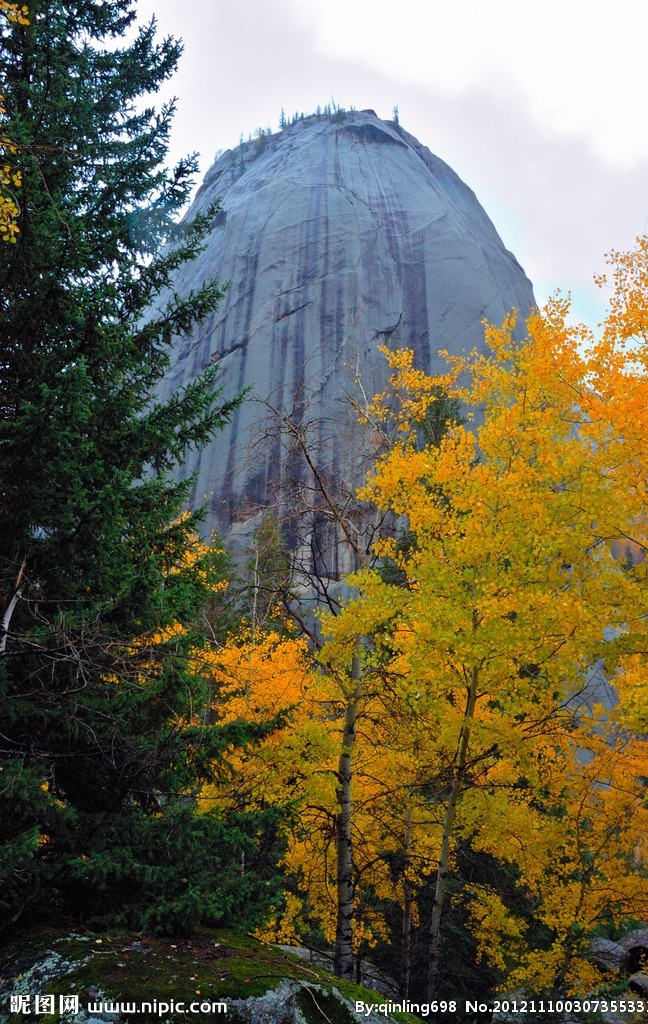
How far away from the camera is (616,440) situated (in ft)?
21.1

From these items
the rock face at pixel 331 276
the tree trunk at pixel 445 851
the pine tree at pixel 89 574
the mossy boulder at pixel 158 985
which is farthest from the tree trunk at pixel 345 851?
the rock face at pixel 331 276

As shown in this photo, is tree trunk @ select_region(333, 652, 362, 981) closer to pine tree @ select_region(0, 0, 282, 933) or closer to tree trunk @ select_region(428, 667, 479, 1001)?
tree trunk @ select_region(428, 667, 479, 1001)

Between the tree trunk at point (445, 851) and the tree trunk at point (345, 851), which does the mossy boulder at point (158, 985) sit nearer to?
the tree trunk at point (445, 851)

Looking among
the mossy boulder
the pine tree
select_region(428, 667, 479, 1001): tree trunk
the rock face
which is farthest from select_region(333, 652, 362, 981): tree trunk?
the rock face

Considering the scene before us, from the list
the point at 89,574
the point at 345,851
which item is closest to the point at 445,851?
the point at 345,851

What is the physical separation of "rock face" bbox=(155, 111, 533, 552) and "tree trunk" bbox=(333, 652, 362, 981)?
2855cm

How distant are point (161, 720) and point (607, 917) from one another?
10.2 metres

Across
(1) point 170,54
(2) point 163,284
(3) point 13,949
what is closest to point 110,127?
(1) point 170,54

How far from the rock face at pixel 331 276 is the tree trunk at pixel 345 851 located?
28553 mm

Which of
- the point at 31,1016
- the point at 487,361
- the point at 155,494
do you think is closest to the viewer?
the point at 31,1016

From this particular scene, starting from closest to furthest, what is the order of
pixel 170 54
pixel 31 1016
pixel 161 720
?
pixel 31 1016, pixel 161 720, pixel 170 54

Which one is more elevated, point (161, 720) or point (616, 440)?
point (616, 440)

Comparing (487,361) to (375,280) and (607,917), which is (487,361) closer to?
(607,917)

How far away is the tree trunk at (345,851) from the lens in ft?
23.1
